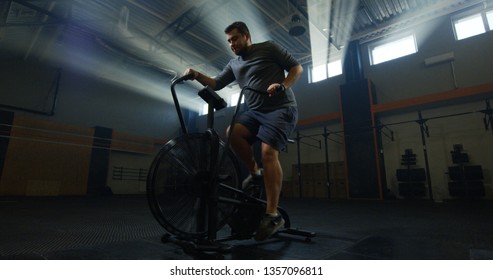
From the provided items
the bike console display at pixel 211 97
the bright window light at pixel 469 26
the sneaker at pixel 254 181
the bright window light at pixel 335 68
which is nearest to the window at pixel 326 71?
the bright window light at pixel 335 68

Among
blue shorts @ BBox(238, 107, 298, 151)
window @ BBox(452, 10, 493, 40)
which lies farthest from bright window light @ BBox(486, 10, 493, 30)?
blue shorts @ BBox(238, 107, 298, 151)

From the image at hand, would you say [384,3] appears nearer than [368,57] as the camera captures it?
Yes

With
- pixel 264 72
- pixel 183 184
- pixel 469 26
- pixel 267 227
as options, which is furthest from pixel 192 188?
pixel 469 26

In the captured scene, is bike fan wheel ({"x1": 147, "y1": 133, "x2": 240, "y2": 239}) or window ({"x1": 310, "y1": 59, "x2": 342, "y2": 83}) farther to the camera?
window ({"x1": 310, "y1": 59, "x2": 342, "y2": 83})

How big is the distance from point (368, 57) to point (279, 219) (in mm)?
6845

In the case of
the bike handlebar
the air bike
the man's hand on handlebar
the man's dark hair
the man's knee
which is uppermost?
the man's dark hair

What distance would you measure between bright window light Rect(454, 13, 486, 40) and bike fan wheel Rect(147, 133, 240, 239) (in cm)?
717

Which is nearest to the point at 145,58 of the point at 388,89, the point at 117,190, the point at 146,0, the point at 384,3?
the point at 146,0

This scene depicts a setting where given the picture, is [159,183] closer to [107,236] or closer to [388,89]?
[107,236]

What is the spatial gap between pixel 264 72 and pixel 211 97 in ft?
1.37

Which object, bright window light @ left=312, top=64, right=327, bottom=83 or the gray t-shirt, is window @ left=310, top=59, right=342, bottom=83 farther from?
A: the gray t-shirt

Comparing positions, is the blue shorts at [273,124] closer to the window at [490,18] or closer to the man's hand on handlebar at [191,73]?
the man's hand on handlebar at [191,73]

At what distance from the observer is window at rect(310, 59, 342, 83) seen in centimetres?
728
